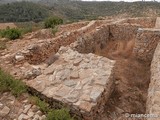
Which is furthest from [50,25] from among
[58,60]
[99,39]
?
[58,60]

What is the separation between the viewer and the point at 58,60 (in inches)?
281

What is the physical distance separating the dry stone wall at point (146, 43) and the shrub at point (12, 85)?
5082 mm

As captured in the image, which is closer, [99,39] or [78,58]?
[78,58]

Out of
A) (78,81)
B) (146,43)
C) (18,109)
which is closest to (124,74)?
(146,43)

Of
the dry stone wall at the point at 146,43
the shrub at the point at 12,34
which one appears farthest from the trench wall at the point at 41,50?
the dry stone wall at the point at 146,43

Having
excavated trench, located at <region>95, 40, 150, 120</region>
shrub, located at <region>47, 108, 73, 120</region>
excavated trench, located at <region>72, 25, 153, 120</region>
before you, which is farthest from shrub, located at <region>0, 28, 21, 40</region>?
shrub, located at <region>47, 108, 73, 120</region>

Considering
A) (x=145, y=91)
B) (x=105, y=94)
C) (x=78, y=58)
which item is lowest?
(x=145, y=91)

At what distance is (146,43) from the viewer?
29.7ft

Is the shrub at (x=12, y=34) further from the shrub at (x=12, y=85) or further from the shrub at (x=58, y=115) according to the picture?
the shrub at (x=58, y=115)

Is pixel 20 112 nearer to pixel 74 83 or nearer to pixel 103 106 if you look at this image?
pixel 74 83

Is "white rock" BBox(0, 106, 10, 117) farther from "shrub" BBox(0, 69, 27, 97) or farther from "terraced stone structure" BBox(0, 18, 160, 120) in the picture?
"terraced stone structure" BBox(0, 18, 160, 120)

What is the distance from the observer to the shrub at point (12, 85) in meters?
5.56

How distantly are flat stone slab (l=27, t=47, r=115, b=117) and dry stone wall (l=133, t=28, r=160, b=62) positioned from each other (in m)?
2.62

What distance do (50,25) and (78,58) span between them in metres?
6.35
